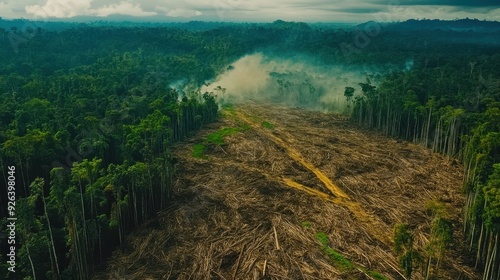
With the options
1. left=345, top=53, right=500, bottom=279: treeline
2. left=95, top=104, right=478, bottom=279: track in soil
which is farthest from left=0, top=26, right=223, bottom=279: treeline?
left=345, top=53, right=500, bottom=279: treeline

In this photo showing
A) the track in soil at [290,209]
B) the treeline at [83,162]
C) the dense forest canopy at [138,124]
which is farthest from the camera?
the track in soil at [290,209]

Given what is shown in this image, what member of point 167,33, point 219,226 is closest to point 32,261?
point 219,226

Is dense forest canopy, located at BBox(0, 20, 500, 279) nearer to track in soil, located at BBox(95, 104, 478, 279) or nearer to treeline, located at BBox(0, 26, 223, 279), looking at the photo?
treeline, located at BBox(0, 26, 223, 279)

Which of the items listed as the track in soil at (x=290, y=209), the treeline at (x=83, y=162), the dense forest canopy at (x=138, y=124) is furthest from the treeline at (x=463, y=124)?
the treeline at (x=83, y=162)

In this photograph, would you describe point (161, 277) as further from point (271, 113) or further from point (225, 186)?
point (271, 113)

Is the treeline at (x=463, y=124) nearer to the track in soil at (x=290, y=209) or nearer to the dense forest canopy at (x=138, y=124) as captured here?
the dense forest canopy at (x=138, y=124)

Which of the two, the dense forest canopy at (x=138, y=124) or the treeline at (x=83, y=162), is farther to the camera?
the dense forest canopy at (x=138, y=124)

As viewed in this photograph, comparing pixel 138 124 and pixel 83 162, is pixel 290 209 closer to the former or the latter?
pixel 83 162

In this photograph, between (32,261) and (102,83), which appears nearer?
(32,261)
